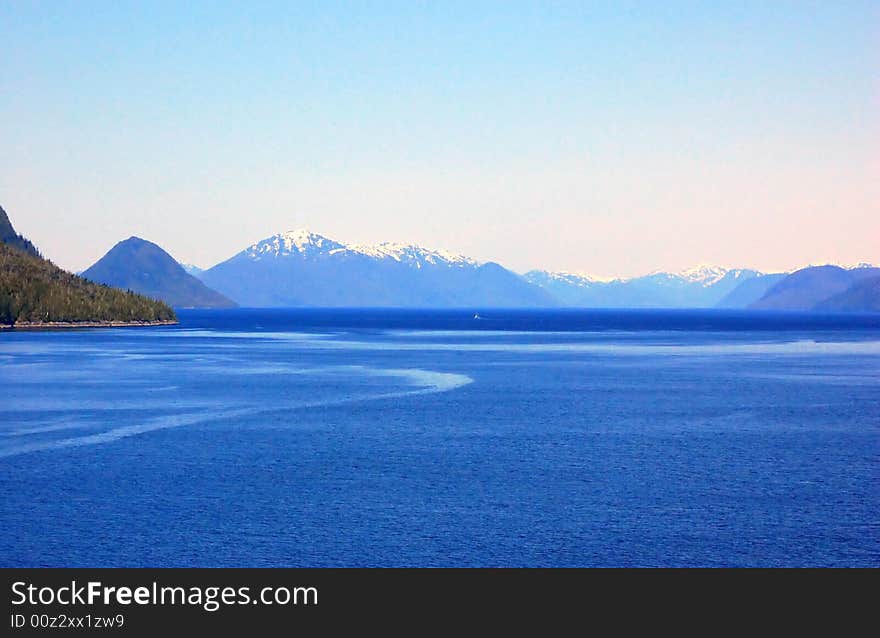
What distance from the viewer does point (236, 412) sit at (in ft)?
276

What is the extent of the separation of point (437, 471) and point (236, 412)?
32023mm

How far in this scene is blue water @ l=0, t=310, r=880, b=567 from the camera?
133 ft

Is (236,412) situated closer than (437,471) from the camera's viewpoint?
No

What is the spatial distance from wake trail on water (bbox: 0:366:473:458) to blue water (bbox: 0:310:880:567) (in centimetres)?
43

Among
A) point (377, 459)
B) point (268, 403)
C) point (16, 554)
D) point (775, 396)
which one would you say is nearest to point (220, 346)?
point (268, 403)

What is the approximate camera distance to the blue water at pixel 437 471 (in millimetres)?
40500
